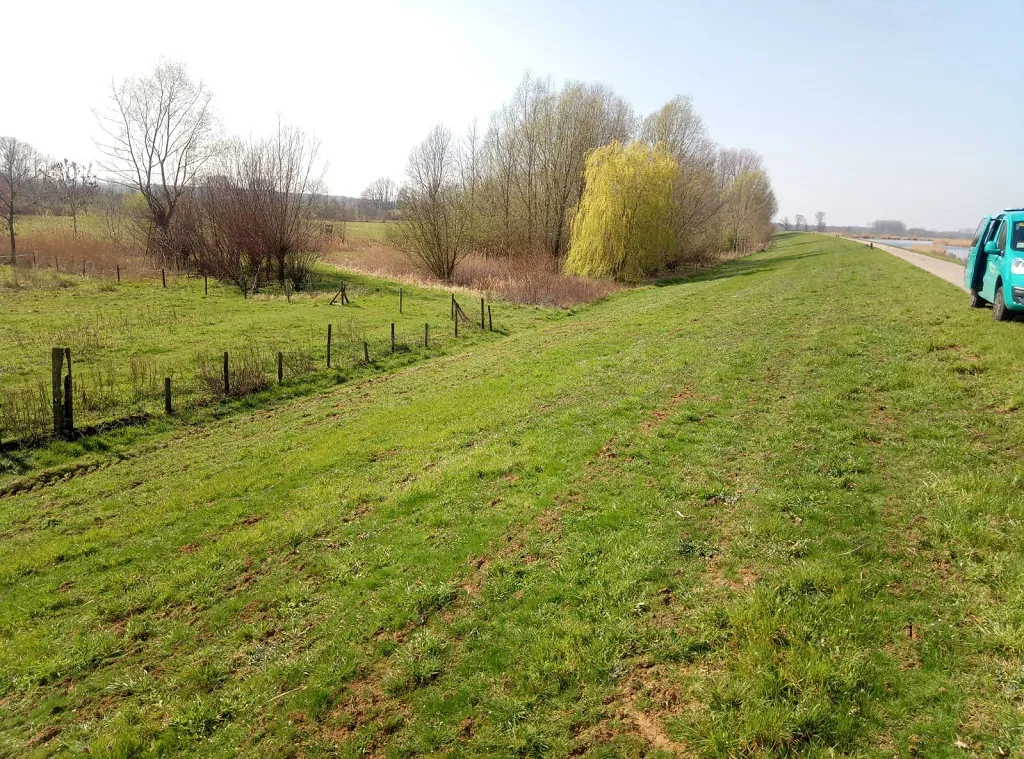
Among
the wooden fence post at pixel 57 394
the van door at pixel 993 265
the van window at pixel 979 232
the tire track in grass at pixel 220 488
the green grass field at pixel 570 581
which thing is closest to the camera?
the green grass field at pixel 570 581

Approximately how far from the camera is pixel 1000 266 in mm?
10023

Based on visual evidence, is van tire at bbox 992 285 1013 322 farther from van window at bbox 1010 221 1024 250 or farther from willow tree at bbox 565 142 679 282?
willow tree at bbox 565 142 679 282

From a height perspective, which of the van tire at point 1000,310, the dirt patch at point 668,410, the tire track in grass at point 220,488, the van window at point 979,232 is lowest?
the tire track in grass at point 220,488

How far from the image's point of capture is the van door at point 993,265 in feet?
33.6

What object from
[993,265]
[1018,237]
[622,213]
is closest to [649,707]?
[1018,237]

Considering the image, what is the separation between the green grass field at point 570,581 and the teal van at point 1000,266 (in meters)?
0.73

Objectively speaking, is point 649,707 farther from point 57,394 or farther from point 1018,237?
point 1018,237

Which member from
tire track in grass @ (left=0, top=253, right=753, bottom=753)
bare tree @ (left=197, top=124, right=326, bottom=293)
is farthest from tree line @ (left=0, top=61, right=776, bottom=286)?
tire track in grass @ (left=0, top=253, right=753, bottom=753)

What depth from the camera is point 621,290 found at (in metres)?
31.9

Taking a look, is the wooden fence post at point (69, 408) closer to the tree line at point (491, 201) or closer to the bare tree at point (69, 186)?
the tree line at point (491, 201)

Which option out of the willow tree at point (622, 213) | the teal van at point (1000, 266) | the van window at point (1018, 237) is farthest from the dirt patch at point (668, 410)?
the willow tree at point (622, 213)

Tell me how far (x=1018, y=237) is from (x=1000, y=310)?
1.37 metres

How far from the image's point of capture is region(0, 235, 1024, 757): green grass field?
A: 10.7 ft

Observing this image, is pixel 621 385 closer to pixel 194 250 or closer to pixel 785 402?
pixel 785 402
